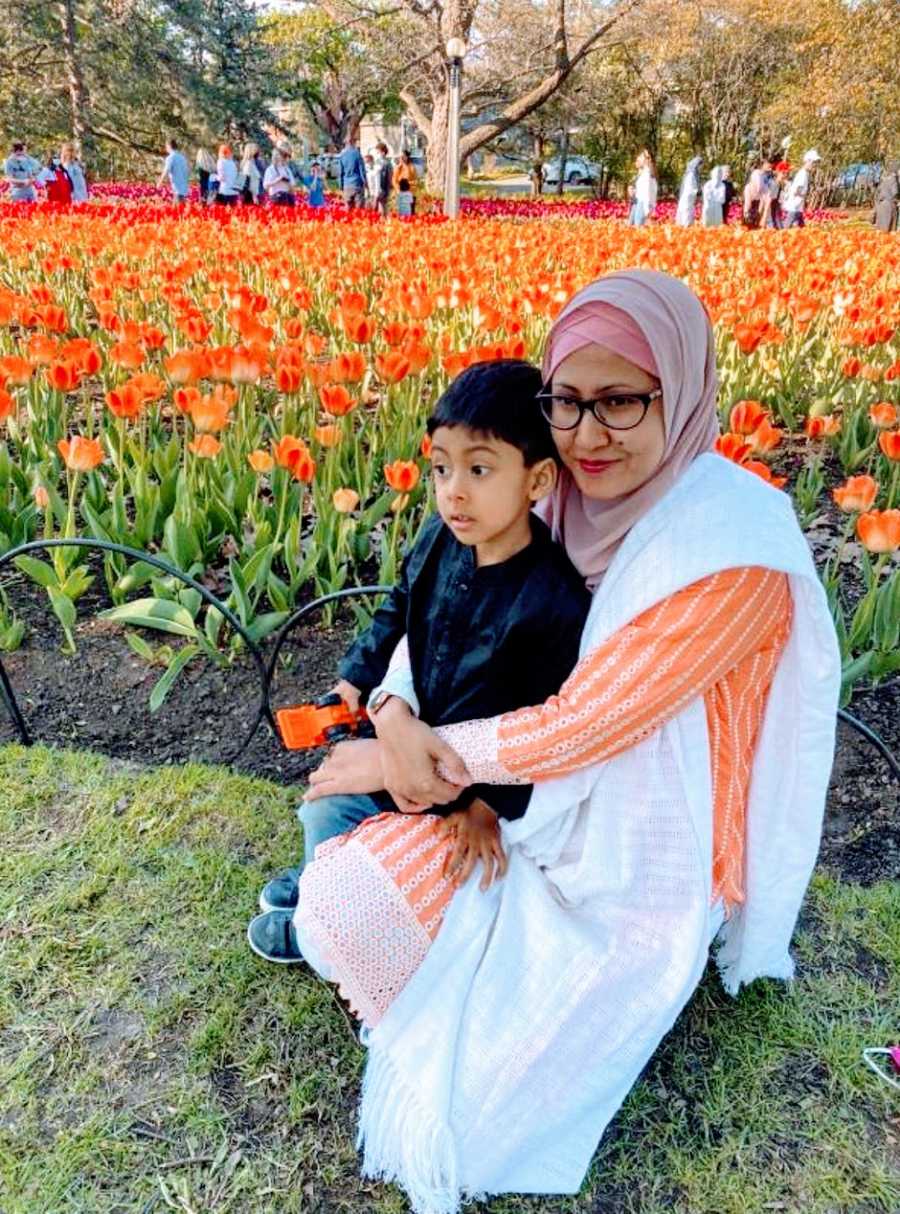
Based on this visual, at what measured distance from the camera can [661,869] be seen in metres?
1.41

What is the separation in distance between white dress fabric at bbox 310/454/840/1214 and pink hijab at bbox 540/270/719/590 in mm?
52

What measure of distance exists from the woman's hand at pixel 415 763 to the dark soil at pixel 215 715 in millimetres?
889

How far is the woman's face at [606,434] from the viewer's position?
4.39ft

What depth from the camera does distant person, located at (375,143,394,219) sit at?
1766 centimetres

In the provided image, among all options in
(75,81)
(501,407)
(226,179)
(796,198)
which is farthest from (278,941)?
(75,81)

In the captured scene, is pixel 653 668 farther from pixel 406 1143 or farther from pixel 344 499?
pixel 344 499

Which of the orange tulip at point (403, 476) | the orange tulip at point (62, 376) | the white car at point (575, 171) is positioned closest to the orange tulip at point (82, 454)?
the orange tulip at point (62, 376)

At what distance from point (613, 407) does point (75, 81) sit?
90.2 feet

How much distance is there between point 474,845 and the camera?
1.52 metres

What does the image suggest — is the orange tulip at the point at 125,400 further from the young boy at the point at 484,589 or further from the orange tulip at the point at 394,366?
the young boy at the point at 484,589

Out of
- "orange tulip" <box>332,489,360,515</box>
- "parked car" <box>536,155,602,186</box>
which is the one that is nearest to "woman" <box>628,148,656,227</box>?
"orange tulip" <box>332,489,360,515</box>

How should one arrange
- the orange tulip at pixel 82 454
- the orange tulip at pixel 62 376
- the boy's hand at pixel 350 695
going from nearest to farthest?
the boy's hand at pixel 350 695, the orange tulip at pixel 82 454, the orange tulip at pixel 62 376

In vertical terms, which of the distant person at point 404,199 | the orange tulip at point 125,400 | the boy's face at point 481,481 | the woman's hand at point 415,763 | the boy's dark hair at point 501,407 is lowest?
the woman's hand at point 415,763

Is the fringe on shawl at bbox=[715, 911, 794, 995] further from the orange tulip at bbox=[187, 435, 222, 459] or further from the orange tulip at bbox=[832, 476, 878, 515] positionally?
the orange tulip at bbox=[187, 435, 222, 459]
